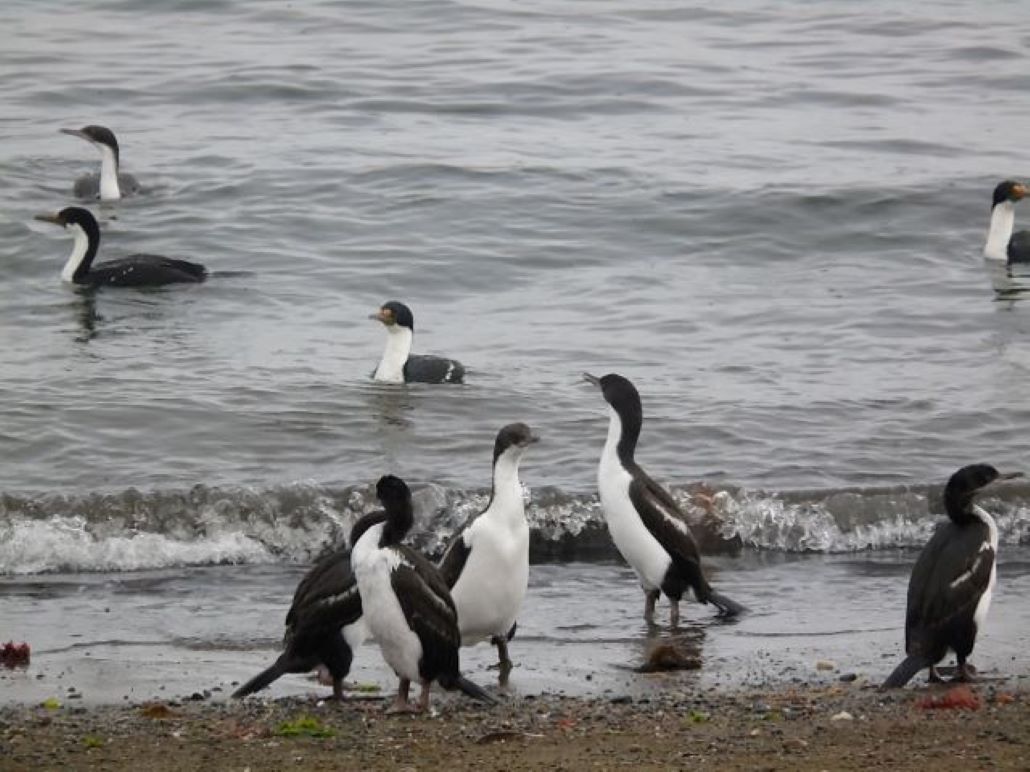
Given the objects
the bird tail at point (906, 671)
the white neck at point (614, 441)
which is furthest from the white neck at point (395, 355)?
the bird tail at point (906, 671)

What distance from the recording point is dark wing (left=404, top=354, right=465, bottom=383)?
699 inches

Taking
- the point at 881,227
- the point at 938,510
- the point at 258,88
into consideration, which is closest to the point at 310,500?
the point at 938,510

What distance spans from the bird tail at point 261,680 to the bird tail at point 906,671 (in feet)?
9.31

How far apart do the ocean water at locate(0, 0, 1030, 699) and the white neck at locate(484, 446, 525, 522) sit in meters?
1.54

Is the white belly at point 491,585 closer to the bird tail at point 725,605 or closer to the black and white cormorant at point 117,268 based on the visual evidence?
the bird tail at point 725,605

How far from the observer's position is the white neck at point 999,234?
23250 mm

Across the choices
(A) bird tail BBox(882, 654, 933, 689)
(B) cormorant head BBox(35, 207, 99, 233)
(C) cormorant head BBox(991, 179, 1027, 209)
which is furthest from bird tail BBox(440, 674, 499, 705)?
(C) cormorant head BBox(991, 179, 1027, 209)

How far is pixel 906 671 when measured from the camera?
10344mm

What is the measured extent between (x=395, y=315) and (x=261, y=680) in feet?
28.7

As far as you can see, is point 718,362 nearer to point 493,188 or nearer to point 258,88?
point 493,188

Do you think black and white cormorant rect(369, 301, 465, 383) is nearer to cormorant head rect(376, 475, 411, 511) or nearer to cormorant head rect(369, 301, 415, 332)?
cormorant head rect(369, 301, 415, 332)

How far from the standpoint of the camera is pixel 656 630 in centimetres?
1212

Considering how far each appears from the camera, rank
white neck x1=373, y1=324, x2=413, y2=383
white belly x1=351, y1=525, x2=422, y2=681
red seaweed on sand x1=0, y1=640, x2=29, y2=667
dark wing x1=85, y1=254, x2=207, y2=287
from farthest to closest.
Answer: dark wing x1=85, y1=254, x2=207, y2=287 → white neck x1=373, y1=324, x2=413, y2=383 → red seaweed on sand x1=0, y1=640, x2=29, y2=667 → white belly x1=351, y1=525, x2=422, y2=681

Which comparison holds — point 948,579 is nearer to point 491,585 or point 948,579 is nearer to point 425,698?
point 491,585
